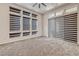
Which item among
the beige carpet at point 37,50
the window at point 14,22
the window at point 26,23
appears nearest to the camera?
the beige carpet at point 37,50

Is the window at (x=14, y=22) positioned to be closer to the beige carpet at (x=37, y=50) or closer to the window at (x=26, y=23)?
the window at (x=26, y=23)

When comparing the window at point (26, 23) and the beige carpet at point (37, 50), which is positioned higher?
the window at point (26, 23)

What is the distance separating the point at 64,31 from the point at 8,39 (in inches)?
119

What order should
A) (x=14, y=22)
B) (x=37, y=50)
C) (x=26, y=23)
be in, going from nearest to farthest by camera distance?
(x=37, y=50)
(x=14, y=22)
(x=26, y=23)

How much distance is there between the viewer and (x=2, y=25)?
178 inches

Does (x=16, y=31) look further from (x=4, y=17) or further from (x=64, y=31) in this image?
(x=64, y=31)

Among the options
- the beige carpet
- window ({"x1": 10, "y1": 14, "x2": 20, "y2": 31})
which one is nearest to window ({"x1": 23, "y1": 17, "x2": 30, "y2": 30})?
window ({"x1": 10, "y1": 14, "x2": 20, "y2": 31})

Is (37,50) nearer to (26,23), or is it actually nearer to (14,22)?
(14,22)

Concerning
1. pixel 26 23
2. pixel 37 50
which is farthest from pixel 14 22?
pixel 37 50

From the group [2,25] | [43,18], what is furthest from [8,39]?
[43,18]

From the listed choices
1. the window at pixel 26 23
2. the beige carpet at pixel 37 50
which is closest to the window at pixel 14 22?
the window at pixel 26 23

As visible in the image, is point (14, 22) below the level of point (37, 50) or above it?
above

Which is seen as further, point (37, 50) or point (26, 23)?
point (26, 23)

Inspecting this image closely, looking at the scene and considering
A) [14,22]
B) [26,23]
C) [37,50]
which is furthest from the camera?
[26,23]
